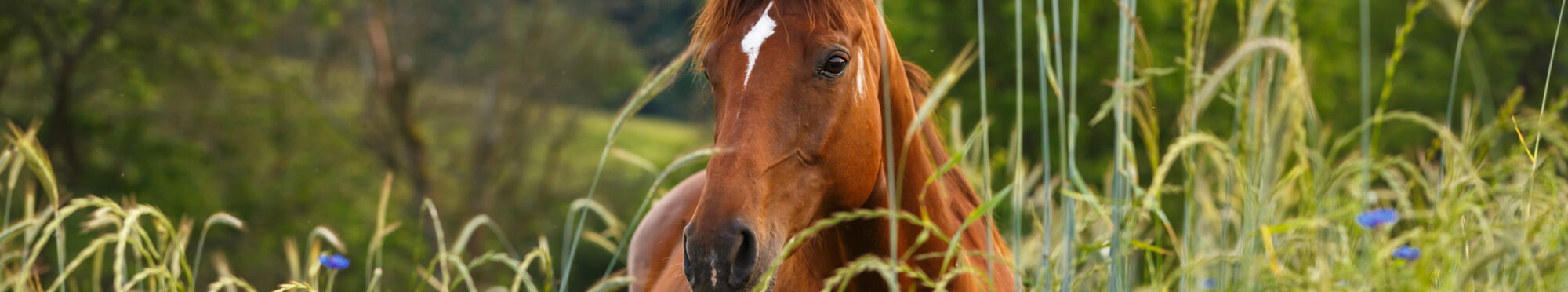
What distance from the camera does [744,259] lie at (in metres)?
1.79

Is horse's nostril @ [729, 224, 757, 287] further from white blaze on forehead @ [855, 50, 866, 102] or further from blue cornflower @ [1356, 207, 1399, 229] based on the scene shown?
blue cornflower @ [1356, 207, 1399, 229]

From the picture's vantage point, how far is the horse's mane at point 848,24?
204 centimetres

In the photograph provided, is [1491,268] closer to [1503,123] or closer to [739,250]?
[1503,123]

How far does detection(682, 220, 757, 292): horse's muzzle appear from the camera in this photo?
5.67 ft

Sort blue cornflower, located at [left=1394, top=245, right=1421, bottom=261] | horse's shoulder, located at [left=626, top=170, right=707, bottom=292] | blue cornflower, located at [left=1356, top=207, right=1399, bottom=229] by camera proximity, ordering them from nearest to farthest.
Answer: blue cornflower, located at [left=1356, top=207, right=1399, bottom=229] < blue cornflower, located at [left=1394, top=245, right=1421, bottom=261] < horse's shoulder, located at [left=626, top=170, right=707, bottom=292]

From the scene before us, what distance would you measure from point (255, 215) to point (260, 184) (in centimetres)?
55

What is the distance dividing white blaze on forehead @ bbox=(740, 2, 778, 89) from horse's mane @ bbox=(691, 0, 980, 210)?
74 mm

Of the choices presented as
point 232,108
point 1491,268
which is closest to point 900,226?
point 1491,268

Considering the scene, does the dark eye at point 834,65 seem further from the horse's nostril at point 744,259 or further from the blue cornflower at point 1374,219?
the blue cornflower at point 1374,219

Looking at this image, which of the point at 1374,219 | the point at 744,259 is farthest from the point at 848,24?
the point at 1374,219

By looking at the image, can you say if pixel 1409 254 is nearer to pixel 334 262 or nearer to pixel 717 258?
pixel 717 258

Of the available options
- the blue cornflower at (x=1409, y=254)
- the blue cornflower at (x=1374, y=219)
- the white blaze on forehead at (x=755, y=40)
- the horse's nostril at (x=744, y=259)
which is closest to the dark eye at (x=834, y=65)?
the white blaze on forehead at (x=755, y=40)

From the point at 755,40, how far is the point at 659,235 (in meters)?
2.18

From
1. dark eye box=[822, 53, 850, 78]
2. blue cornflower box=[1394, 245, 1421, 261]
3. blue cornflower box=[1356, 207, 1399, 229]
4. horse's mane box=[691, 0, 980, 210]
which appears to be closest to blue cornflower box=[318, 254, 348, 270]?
horse's mane box=[691, 0, 980, 210]
